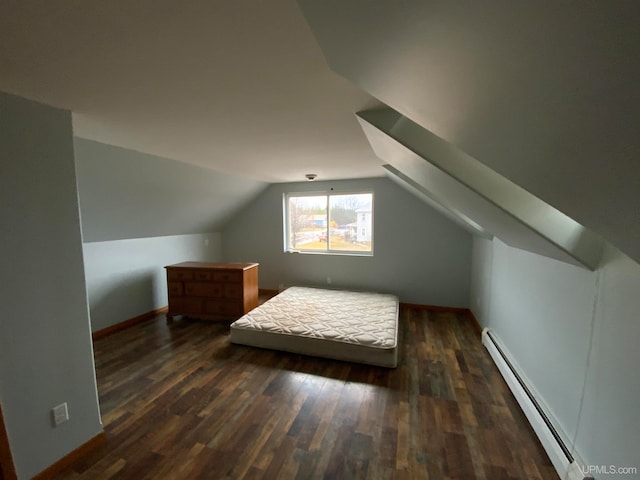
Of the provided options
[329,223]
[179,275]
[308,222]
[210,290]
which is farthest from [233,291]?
[329,223]

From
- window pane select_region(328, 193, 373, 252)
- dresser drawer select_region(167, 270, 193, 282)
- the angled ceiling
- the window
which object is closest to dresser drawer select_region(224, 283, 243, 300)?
dresser drawer select_region(167, 270, 193, 282)

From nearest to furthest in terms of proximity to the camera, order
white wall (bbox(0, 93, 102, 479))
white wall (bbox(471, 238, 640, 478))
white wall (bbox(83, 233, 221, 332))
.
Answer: white wall (bbox(471, 238, 640, 478)) < white wall (bbox(0, 93, 102, 479)) < white wall (bbox(83, 233, 221, 332))

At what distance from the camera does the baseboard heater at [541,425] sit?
1.35 m

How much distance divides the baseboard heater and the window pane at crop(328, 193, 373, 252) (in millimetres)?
2476

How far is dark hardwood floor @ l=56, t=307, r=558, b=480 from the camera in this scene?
1.48m

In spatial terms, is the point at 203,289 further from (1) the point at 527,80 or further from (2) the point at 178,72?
(1) the point at 527,80

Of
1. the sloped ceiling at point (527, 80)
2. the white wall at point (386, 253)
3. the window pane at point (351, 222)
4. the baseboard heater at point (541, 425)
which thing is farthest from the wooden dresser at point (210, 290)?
the sloped ceiling at point (527, 80)

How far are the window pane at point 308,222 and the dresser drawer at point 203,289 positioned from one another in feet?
5.65

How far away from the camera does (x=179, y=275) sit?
3623 mm

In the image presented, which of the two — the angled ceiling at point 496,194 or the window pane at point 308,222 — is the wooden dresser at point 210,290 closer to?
the window pane at point 308,222

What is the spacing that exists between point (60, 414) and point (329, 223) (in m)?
3.79

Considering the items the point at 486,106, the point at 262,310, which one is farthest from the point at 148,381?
the point at 486,106

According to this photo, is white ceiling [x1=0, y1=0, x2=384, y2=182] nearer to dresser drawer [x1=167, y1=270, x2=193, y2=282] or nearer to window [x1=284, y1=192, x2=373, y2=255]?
dresser drawer [x1=167, y1=270, x2=193, y2=282]

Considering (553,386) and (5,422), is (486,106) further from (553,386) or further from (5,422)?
(5,422)
